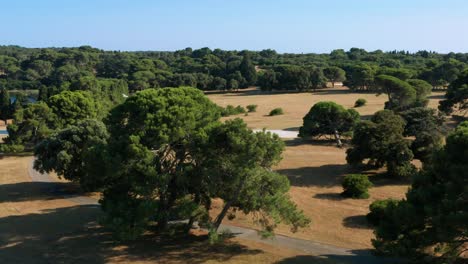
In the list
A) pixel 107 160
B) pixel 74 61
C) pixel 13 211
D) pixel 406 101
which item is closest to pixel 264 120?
pixel 406 101

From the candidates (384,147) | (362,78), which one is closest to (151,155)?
(384,147)

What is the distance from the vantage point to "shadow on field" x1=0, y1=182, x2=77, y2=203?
31191 mm

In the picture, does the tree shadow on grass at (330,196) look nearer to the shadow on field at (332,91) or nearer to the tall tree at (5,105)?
the tall tree at (5,105)

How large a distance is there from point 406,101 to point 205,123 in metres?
45.7

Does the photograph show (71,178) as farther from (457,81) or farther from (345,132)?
(457,81)

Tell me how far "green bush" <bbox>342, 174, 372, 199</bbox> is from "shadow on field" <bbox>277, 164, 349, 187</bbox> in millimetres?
2987

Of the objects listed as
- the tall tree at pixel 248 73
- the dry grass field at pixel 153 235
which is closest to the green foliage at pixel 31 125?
the dry grass field at pixel 153 235

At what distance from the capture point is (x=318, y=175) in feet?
112

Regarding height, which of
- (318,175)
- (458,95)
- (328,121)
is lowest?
(318,175)

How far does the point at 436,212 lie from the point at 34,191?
28.7 metres

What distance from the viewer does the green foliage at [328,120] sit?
45.2 meters

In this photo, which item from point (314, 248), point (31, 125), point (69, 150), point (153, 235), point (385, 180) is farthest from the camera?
point (31, 125)

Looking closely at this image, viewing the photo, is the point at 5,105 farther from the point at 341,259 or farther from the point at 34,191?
the point at 341,259

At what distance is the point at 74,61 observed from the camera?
16325 cm
